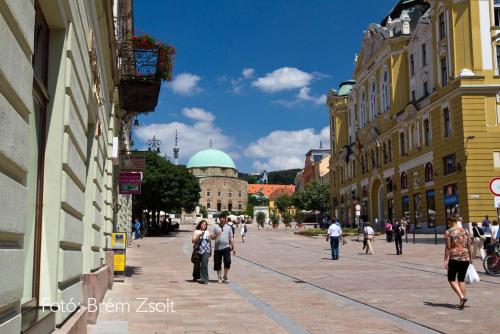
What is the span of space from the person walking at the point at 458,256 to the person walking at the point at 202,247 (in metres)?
6.48

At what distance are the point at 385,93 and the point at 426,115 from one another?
10343 millimetres

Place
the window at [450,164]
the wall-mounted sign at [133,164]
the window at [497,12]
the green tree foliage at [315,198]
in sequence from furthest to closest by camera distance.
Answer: the green tree foliage at [315,198] < the window at [450,164] < the window at [497,12] < the wall-mounted sign at [133,164]

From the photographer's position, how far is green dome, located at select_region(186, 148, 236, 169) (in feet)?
505

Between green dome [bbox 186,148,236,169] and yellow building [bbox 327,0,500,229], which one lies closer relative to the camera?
yellow building [bbox 327,0,500,229]

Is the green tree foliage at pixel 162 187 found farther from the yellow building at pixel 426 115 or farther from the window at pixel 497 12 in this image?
the window at pixel 497 12

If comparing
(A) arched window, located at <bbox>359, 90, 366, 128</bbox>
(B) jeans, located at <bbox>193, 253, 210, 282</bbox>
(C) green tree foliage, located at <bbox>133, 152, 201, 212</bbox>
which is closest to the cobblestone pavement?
(B) jeans, located at <bbox>193, 253, 210, 282</bbox>

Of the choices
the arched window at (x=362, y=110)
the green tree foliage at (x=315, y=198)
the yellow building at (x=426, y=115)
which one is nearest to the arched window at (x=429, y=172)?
the yellow building at (x=426, y=115)

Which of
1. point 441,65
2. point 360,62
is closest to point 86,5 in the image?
point 441,65

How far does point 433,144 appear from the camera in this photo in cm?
4094

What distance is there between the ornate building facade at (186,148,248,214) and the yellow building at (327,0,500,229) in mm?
89057

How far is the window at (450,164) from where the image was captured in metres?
37.4

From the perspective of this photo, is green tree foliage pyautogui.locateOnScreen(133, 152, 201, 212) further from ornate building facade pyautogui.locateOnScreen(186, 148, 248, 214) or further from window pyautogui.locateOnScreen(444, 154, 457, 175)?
ornate building facade pyautogui.locateOnScreen(186, 148, 248, 214)

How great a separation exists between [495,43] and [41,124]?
35.9 meters

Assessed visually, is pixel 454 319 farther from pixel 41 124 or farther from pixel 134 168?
pixel 134 168
